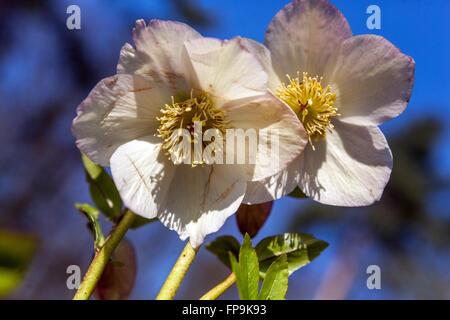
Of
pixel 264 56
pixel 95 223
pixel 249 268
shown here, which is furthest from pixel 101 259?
pixel 264 56

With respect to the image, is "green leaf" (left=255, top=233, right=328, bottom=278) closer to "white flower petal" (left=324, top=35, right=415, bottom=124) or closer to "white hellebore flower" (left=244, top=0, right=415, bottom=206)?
"white hellebore flower" (left=244, top=0, right=415, bottom=206)

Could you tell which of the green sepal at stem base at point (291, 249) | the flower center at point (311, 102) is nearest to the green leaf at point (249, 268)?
the green sepal at stem base at point (291, 249)

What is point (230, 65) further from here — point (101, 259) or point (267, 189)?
point (101, 259)

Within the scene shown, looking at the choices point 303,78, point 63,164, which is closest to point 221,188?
point 303,78

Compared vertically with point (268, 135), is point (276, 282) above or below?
below

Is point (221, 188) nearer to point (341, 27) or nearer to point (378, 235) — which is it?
point (341, 27)

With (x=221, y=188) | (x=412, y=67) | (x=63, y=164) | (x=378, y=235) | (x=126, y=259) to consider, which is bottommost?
(x=378, y=235)
